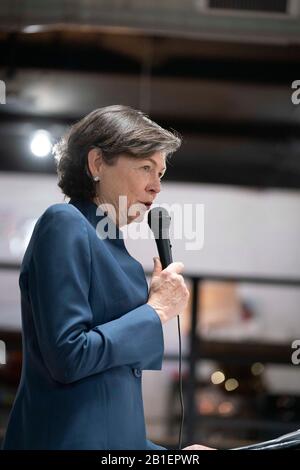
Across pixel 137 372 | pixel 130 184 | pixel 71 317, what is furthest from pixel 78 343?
pixel 130 184

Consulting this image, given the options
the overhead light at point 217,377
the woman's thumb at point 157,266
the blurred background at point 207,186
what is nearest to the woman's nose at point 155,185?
the woman's thumb at point 157,266

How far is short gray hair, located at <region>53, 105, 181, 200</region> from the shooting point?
3.67 ft

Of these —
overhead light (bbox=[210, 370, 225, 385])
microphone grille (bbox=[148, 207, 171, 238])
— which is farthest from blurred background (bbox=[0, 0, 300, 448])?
microphone grille (bbox=[148, 207, 171, 238])

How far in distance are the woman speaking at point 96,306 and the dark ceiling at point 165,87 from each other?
7.82ft

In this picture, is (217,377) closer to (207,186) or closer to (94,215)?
(207,186)

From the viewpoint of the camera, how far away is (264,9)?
2.88 m

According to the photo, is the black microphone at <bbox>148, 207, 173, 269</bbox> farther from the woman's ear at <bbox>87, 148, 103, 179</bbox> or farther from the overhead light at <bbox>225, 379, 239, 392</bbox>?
the overhead light at <bbox>225, 379, 239, 392</bbox>

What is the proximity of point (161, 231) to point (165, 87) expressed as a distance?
296 centimetres

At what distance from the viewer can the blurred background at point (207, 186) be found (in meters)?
3.83

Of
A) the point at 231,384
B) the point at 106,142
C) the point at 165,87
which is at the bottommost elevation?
the point at 231,384

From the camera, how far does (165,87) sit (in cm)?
405

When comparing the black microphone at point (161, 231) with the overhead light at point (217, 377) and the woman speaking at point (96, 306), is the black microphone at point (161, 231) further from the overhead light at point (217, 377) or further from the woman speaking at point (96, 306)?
the overhead light at point (217, 377)

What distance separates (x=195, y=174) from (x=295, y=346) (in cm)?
119

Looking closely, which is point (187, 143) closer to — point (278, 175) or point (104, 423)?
point (278, 175)
